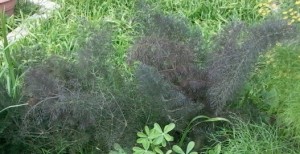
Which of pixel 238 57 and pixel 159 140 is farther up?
pixel 238 57

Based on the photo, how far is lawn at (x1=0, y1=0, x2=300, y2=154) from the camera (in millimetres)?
2584

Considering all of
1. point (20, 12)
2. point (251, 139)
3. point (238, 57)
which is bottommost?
point (251, 139)

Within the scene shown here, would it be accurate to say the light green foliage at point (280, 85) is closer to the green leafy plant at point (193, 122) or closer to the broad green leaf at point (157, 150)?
the green leafy plant at point (193, 122)

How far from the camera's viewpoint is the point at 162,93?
2.55 meters

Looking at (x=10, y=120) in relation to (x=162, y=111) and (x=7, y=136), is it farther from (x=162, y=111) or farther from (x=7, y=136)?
(x=162, y=111)

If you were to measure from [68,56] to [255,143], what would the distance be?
1124 mm

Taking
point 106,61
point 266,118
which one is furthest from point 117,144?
point 266,118

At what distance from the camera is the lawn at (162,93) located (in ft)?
8.48

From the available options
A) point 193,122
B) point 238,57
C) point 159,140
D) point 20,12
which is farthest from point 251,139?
point 20,12

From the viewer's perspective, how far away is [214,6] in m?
4.32

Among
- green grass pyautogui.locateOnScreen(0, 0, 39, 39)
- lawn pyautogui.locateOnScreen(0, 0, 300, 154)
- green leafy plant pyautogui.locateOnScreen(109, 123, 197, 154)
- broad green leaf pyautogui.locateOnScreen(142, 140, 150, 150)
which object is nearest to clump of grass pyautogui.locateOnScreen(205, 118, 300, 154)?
lawn pyautogui.locateOnScreen(0, 0, 300, 154)

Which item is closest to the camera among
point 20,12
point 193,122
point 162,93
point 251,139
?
point 162,93

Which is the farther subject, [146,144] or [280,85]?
[280,85]

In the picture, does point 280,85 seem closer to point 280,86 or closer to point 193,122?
point 280,86
